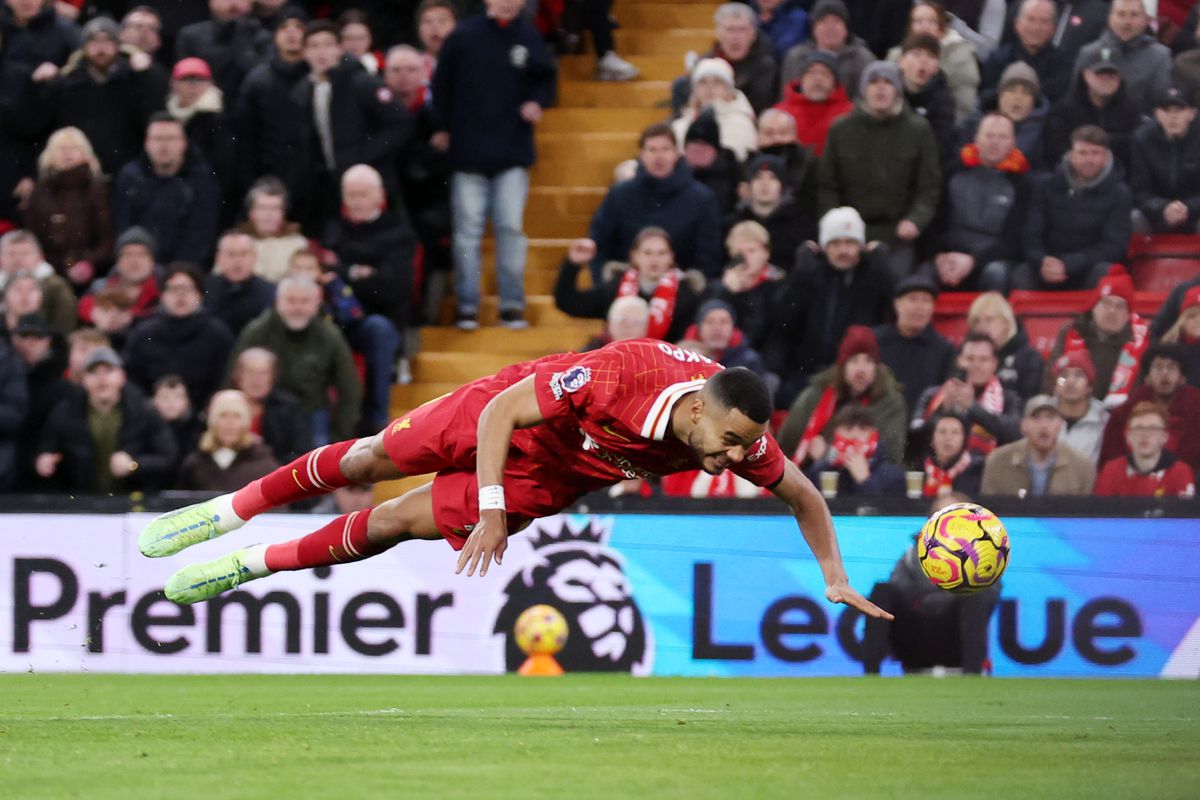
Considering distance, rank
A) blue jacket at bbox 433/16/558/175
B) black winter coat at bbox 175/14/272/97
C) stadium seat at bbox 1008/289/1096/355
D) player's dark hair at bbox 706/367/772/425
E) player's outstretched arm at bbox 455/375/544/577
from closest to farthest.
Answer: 1. player's outstretched arm at bbox 455/375/544/577
2. player's dark hair at bbox 706/367/772/425
3. stadium seat at bbox 1008/289/1096/355
4. blue jacket at bbox 433/16/558/175
5. black winter coat at bbox 175/14/272/97

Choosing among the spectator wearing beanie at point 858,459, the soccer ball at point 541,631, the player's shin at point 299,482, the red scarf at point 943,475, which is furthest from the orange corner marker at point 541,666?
the player's shin at point 299,482

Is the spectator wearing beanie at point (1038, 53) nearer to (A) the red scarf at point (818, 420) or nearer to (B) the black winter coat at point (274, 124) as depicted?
(A) the red scarf at point (818, 420)

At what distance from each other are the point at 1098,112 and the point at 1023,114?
0.56m

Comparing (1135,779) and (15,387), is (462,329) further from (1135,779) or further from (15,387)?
(1135,779)

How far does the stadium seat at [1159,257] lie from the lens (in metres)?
14.8

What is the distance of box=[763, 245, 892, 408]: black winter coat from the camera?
47.2 feet

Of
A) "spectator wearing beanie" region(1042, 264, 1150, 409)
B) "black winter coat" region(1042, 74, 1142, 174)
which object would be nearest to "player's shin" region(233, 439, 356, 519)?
"spectator wearing beanie" region(1042, 264, 1150, 409)

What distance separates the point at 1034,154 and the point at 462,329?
4599 mm

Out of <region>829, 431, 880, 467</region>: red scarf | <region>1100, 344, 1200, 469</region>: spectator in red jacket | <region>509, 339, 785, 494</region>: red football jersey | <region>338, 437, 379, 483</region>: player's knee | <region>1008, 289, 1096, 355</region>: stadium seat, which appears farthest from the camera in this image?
<region>1008, 289, 1096, 355</region>: stadium seat

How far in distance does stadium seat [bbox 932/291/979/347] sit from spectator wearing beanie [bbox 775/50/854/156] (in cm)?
155

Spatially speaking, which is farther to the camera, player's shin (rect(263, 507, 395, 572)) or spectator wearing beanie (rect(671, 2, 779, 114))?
spectator wearing beanie (rect(671, 2, 779, 114))

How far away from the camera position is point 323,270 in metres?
15.0

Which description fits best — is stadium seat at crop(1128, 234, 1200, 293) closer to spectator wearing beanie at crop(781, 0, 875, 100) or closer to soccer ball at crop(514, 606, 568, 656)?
spectator wearing beanie at crop(781, 0, 875, 100)

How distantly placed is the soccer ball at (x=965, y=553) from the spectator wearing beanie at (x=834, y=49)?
679 cm
